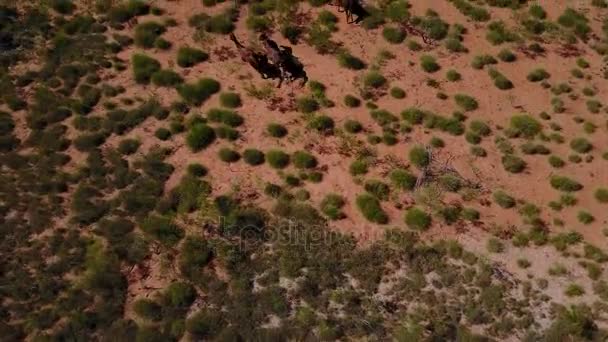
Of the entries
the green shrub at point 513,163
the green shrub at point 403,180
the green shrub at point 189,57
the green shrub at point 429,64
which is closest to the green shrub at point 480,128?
the green shrub at point 513,163

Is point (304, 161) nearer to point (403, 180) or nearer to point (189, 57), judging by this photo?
point (403, 180)

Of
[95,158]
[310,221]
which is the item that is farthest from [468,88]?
[95,158]

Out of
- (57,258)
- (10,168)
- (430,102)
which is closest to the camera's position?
(57,258)

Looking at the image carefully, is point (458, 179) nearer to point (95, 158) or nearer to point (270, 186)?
point (270, 186)

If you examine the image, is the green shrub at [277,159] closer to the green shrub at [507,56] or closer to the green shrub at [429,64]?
the green shrub at [429,64]

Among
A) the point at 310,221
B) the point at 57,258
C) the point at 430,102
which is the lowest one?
the point at 57,258

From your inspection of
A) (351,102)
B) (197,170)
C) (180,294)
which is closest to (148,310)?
(180,294)
